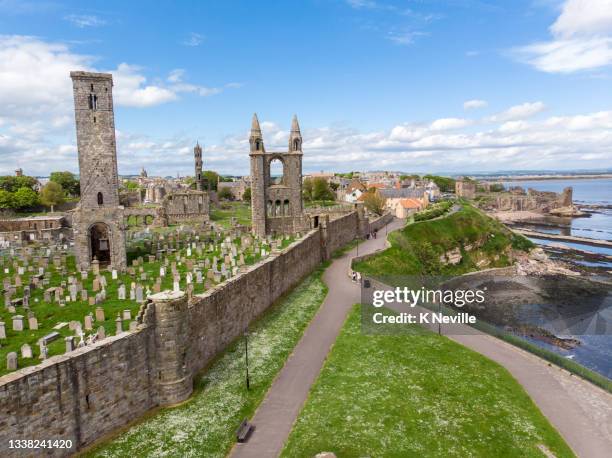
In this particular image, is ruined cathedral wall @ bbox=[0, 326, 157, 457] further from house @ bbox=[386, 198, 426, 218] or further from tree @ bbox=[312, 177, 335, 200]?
tree @ bbox=[312, 177, 335, 200]

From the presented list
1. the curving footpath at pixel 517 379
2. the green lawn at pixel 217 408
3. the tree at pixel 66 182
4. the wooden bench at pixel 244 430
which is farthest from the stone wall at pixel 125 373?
the tree at pixel 66 182

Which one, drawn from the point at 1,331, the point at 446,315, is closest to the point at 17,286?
the point at 1,331

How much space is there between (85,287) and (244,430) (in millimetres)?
17281

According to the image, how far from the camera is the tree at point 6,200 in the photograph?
68562 millimetres

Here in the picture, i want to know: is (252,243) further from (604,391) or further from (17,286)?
(604,391)

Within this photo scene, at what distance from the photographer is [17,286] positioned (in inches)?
992

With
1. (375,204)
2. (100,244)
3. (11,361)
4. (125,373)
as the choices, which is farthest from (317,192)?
(11,361)

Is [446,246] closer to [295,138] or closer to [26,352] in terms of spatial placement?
[295,138]

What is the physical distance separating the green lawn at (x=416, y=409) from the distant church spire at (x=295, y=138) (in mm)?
31739

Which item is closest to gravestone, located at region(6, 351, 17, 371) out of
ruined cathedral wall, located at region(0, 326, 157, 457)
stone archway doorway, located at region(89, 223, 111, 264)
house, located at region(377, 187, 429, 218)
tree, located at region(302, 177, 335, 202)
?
ruined cathedral wall, located at region(0, 326, 157, 457)

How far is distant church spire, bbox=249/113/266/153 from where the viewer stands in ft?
154

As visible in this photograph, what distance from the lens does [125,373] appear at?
13250 mm

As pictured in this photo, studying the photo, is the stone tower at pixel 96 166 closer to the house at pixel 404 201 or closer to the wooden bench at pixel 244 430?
the wooden bench at pixel 244 430

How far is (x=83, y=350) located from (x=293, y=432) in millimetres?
6645
